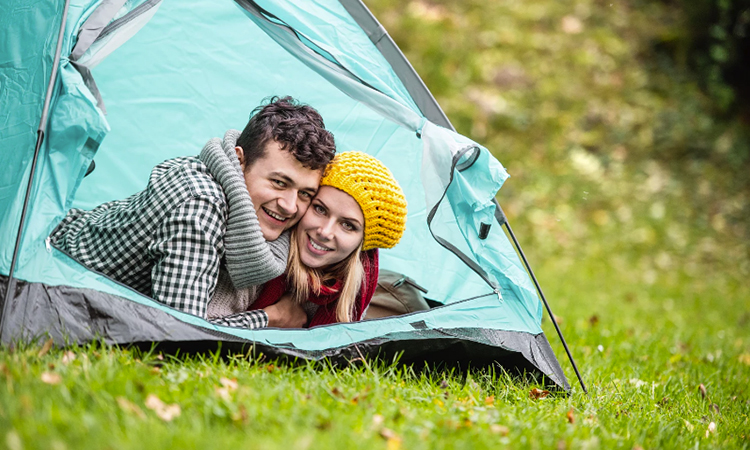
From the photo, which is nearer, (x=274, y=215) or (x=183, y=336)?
(x=183, y=336)

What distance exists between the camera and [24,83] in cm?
245

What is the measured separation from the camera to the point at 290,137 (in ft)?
9.20

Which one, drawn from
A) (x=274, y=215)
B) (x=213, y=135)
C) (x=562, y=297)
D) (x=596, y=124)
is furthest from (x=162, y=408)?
(x=596, y=124)

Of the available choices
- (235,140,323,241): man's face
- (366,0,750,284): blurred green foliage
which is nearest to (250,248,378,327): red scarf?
(235,140,323,241): man's face

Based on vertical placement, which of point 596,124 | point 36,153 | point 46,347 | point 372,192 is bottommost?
point 46,347

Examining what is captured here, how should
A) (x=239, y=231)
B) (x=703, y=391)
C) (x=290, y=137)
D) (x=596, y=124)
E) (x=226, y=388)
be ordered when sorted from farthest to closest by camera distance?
1. (x=596, y=124)
2. (x=703, y=391)
3. (x=290, y=137)
4. (x=239, y=231)
5. (x=226, y=388)

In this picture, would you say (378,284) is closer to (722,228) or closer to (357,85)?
(357,85)

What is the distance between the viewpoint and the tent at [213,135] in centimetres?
222

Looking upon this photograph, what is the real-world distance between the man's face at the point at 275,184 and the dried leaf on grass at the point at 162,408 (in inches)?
44.3

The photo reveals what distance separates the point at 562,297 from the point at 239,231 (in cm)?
338

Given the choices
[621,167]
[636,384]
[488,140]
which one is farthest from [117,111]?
[621,167]

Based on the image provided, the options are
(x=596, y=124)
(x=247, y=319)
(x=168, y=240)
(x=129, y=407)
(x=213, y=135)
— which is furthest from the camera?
(x=596, y=124)

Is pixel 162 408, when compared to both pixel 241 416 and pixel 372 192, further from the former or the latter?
pixel 372 192

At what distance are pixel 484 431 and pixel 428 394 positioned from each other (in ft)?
1.27
